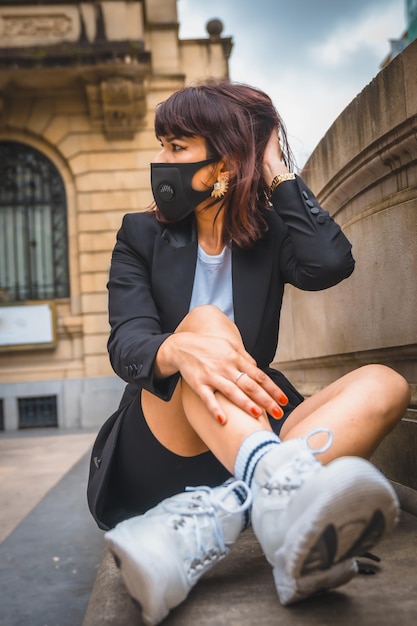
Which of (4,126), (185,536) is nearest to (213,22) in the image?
(4,126)

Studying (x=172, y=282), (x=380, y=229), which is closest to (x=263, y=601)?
(x=172, y=282)

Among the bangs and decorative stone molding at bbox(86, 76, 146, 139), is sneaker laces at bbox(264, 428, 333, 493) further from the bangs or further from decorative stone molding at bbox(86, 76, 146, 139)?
decorative stone molding at bbox(86, 76, 146, 139)

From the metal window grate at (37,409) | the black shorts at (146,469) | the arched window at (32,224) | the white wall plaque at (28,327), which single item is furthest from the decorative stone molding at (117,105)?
the black shorts at (146,469)

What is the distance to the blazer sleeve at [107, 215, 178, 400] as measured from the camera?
161cm

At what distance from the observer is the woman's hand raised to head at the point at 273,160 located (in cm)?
201

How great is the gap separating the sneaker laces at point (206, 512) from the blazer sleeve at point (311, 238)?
30.9 inches

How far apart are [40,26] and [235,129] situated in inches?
397

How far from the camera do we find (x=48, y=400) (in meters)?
10.7

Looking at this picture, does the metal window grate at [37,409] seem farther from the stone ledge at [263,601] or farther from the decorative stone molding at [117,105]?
the stone ledge at [263,601]

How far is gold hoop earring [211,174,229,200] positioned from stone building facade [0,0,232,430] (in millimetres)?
Result: 8731

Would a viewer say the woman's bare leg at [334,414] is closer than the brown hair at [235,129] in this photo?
Yes

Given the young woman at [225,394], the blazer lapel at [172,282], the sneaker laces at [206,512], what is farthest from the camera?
the blazer lapel at [172,282]

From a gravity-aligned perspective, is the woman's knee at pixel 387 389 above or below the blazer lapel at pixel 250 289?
below

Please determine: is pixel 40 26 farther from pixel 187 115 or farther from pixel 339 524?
pixel 339 524
